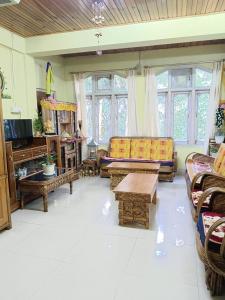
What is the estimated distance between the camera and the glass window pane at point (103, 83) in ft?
19.1

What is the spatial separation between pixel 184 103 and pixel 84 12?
3057 mm

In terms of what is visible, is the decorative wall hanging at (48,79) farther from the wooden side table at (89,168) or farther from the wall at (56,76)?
the wooden side table at (89,168)

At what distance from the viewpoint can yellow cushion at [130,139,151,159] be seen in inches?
210

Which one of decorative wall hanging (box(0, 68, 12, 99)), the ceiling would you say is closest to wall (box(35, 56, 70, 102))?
decorative wall hanging (box(0, 68, 12, 99))

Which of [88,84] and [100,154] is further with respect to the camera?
[88,84]

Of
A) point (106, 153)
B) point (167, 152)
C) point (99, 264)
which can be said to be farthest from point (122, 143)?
point (99, 264)

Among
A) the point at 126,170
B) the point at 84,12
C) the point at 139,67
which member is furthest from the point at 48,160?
the point at 139,67

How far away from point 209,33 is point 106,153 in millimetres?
3206

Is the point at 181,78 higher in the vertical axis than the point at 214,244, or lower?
higher

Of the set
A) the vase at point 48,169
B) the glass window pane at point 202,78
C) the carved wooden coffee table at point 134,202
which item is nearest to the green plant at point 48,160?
the vase at point 48,169

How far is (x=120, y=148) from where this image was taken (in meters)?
5.50

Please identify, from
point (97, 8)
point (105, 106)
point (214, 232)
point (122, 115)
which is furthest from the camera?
point (105, 106)

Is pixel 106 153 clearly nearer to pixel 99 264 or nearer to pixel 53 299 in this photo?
pixel 99 264

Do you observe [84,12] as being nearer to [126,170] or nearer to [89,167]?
[126,170]
